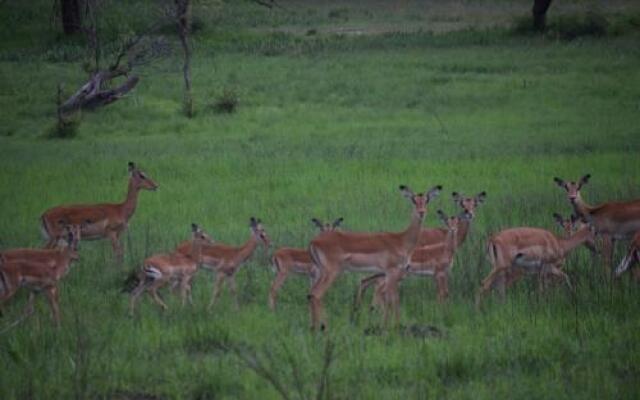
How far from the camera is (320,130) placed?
65.3 ft

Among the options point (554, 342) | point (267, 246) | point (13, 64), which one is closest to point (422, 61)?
point (13, 64)

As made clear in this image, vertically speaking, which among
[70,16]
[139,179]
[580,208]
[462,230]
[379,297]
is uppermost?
[70,16]

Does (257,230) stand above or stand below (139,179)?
below

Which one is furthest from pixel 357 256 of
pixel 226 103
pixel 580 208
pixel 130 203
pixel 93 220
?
pixel 226 103

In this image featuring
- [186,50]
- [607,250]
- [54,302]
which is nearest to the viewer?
[54,302]

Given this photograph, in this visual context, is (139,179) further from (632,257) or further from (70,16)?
(70,16)

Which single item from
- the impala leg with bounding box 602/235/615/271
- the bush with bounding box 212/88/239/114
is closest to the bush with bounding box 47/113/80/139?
the bush with bounding box 212/88/239/114

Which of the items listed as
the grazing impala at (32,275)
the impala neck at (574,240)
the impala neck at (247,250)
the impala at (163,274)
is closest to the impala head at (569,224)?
the impala neck at (574,240)

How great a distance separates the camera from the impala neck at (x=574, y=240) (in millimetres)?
10346

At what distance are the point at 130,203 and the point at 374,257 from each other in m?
4.00

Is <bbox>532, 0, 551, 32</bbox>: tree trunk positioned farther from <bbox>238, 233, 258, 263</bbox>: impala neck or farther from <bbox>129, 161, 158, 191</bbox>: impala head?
<bbox>238, 233, 258, 263</bbox>: impala neck

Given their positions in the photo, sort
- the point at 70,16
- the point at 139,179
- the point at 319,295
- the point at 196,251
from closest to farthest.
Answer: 1. the point at 319,295
2. the point at 196,251
3. the point at 139,179
4. the point at 70,16

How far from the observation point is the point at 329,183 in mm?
15375

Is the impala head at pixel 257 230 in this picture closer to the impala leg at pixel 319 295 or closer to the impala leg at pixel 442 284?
the impala leg at pixel 319 295
